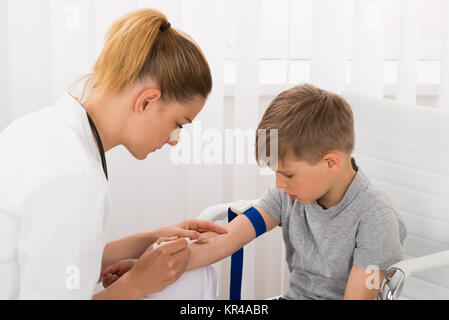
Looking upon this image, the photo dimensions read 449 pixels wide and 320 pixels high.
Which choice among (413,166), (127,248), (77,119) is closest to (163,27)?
(77,119)

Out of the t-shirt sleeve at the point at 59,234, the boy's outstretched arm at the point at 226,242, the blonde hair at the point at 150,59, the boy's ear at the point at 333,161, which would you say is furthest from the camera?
the boy's outstretched arm at the point at 226,242

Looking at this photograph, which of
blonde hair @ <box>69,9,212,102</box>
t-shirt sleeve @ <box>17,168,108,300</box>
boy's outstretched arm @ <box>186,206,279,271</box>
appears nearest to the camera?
t-shirt sleeve @ <box>17,168,108,300</box>

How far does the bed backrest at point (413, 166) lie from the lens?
1.22 m

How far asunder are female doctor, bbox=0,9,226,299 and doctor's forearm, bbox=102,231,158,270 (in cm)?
14

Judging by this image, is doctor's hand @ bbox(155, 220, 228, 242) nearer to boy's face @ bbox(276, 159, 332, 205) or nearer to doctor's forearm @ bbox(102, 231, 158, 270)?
doctor's forearm @ bbox(102, 231, 158, 270)

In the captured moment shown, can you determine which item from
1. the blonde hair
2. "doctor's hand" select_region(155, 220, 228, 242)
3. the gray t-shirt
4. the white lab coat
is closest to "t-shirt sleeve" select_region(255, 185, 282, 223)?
the gray t-shirt

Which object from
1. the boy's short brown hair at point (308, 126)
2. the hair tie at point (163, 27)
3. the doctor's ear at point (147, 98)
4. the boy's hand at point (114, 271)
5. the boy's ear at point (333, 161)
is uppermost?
the hair tie at point (163, 27)

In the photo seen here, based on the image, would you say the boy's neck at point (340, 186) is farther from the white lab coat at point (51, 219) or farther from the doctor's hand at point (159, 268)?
the white lab coat at point (51, 219)

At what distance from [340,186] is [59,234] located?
0.58 metres

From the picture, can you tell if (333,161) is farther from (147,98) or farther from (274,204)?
(147,98)

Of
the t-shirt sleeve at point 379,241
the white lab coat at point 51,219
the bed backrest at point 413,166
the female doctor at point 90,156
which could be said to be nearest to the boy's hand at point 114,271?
the female doctor at point 90,156

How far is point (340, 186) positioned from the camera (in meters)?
1.10

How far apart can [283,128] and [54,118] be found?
0.42m

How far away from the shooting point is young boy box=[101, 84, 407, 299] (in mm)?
1019
